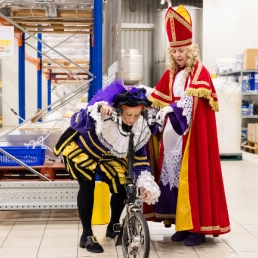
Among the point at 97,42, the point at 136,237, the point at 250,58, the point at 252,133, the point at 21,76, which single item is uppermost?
the point at 250,58

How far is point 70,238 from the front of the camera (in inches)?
142

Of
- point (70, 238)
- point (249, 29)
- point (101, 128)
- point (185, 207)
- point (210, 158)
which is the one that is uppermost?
point (249, 29)

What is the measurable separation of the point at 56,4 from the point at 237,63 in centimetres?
598

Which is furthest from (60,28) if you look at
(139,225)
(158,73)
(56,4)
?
(158,73)

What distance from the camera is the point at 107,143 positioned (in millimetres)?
3021

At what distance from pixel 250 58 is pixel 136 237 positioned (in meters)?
7.35

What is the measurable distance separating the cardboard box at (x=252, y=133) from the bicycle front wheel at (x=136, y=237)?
6718 millimetres

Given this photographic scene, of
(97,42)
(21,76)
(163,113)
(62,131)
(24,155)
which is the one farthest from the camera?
(21,76)

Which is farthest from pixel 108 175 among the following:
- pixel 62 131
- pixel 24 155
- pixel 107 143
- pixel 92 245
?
pixel 62 131

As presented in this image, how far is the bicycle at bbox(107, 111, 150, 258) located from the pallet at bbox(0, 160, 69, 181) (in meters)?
1.56

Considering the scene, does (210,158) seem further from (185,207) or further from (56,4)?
(56,4)

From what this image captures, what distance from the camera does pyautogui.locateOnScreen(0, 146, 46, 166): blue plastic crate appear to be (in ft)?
13.9

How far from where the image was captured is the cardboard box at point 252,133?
9.14 meters

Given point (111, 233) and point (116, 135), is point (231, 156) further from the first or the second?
point (116, 135)
